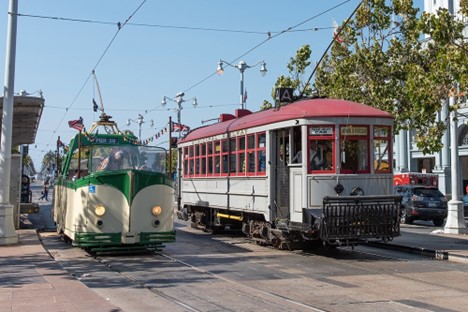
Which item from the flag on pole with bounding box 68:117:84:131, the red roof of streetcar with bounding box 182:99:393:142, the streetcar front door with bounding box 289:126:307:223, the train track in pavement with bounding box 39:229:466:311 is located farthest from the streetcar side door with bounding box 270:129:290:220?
the flag on pole with bounding box 68:117:84:131

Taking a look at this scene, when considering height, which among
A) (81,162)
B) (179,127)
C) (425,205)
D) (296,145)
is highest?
(179,127)

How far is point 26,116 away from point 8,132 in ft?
18.0

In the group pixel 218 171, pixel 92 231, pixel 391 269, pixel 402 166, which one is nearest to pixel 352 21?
pixel 218 171

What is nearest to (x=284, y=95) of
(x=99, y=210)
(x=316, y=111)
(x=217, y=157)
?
(x=316, y=111)

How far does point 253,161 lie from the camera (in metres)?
14.4

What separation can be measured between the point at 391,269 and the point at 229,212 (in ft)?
20.8

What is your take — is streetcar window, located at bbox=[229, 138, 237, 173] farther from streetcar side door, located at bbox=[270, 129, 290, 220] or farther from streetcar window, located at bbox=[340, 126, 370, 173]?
streetcar window, located at bbox=[340, 126, 370, 173]

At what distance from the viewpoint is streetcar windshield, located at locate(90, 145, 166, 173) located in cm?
1272

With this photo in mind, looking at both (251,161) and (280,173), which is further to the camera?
(251,161)

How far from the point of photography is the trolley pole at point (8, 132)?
14508 millimetres

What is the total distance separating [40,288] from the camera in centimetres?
869

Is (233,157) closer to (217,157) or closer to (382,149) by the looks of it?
(217,157)

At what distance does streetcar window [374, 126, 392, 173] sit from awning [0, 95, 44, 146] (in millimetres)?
9957

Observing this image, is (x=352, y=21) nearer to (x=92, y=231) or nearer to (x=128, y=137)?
(x=128, y=137)
